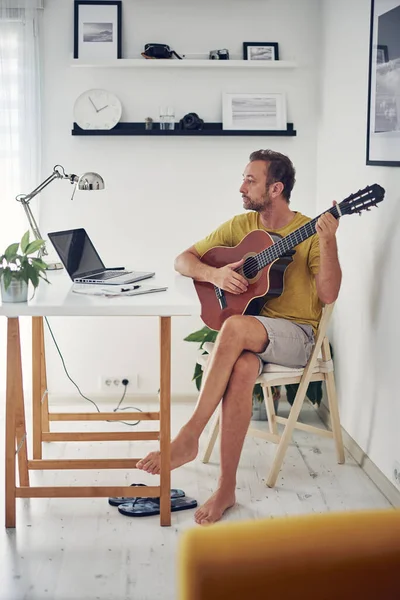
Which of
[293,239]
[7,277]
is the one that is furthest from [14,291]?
[293,239]

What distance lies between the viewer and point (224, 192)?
4.22m

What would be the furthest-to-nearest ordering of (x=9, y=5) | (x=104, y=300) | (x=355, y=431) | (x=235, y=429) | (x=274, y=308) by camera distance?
(x=9, y=5)
(x=355, y=431)
(x=274, y=308)
(x=235, y=429)
(x=104, y=300)

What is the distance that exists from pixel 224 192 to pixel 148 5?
3.24 ft

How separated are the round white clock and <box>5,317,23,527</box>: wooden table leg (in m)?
1.63

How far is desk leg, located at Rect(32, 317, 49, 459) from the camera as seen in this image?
10.7 ft

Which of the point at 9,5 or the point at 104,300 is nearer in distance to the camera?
the point at 104,300

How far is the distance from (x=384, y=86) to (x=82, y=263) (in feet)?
4.37


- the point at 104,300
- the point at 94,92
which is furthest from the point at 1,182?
the point at 104,300

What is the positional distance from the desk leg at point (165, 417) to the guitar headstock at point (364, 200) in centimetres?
73

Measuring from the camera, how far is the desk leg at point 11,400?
9.08ft

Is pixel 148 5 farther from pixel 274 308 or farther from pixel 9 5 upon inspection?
pixel 274 308

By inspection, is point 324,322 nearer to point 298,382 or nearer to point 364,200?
point 298,382

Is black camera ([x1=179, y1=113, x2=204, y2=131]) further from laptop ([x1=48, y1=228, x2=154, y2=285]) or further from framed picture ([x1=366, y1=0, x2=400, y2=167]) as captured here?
framed picture ([x1=366, y1=0, x2=400, y2=167])

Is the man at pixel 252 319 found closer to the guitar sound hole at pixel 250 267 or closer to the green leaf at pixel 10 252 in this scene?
the guitar sound hole at pixel 250 267
